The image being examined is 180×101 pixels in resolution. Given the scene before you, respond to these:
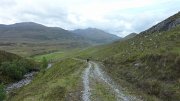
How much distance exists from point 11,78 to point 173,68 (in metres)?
106

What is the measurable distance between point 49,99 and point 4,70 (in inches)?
4396

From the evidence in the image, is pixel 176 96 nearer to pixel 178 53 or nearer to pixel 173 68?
pixel 173 68

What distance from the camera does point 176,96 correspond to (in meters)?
46.6

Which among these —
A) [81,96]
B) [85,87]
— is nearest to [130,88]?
[85,87]

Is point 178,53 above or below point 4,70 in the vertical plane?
above

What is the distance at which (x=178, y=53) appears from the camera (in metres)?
63.4

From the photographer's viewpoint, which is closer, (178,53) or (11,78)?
(178,53)

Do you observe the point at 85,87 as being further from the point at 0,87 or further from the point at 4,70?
the point at 4,70

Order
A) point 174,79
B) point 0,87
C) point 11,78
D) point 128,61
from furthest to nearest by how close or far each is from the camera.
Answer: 1. point 11,78
2. point 128,61
3. point 0,87
4. point 174,79

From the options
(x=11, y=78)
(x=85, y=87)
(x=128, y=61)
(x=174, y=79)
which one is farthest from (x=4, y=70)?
(x=174, y=79)

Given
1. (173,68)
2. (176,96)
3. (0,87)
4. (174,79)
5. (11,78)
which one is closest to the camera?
(176,96)

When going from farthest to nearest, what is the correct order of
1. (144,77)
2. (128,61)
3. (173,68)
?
(128,61) → (144,77) → (173,68)

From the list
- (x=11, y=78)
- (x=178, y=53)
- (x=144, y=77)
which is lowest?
(x=11, y=78)

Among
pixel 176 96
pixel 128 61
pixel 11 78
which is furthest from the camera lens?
pixel 11 78
